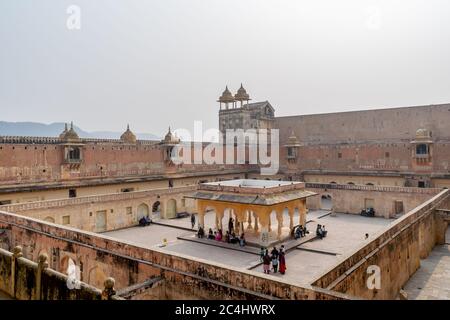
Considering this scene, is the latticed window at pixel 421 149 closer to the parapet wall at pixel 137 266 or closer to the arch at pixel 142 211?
the arch at pixel 142 211

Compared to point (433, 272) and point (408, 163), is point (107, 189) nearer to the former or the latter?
point (433, 272)

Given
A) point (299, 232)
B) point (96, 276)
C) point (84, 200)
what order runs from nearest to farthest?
point (96, 276) → point (299, 232) → point (84, 200)

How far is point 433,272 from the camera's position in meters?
17.9

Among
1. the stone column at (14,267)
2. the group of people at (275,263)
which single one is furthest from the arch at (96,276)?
the group of people at (275,263)

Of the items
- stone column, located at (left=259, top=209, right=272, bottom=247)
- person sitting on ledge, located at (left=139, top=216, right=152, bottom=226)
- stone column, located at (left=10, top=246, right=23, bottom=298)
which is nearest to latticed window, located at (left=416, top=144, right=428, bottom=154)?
stone column, located at (left=259, top=209, right=272, bottom=247)

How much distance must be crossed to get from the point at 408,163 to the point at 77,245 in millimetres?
32881

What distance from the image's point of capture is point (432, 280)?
1697 centimetres

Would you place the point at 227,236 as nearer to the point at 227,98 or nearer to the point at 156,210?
the point at 156,210

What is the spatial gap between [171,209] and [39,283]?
71.4ft


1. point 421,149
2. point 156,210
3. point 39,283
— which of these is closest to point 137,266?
point 39,283

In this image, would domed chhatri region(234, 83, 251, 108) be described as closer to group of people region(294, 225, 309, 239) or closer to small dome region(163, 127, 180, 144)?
small dome region(163, 127, 180, 144)

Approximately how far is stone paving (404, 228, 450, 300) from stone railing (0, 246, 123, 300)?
41.9 ft

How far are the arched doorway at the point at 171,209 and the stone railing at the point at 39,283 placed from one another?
20244mm
